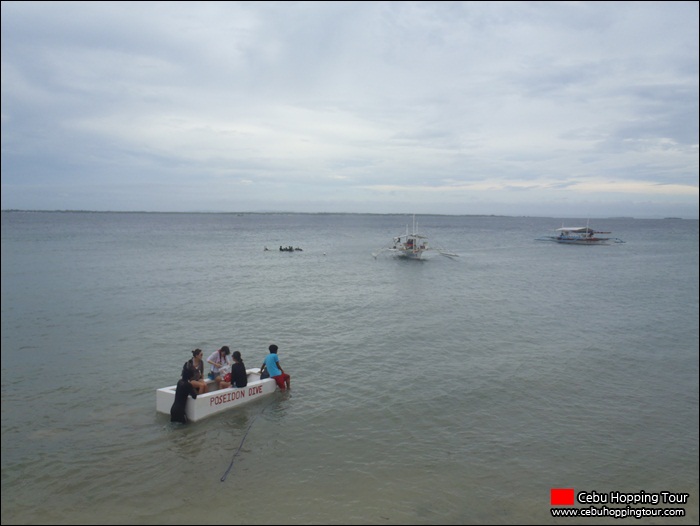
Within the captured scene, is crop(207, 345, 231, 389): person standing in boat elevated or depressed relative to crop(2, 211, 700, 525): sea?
elevated

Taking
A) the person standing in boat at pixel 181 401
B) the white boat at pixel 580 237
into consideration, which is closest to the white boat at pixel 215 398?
the person standing in boat at pixel 181 401

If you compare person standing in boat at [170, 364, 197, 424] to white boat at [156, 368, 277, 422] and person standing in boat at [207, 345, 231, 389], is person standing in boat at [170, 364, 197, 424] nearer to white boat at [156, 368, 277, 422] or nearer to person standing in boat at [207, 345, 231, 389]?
white boat at [156, 368, 277, 422]

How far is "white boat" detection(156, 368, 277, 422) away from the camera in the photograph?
13.0 metres

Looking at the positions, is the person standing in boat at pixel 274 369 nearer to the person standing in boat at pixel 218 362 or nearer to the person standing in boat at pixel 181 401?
the person standing in boat at pixel 218 362

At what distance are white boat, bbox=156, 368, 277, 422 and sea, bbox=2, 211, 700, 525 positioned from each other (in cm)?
25

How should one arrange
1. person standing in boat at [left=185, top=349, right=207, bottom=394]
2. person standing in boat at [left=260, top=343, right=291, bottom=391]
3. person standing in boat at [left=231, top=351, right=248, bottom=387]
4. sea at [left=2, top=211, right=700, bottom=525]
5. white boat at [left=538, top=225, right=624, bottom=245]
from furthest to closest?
white boat at [left=538, top=225, right=624, bottom=245] < person standing in boat at [left=260, top=343, right=291, bottom=391] < person standing in boat at [left=231, top=351, right=248, bottom=387] < person standing in boat at [left=185, top=349, right=207, bottom=394] < sea at [left=2, top=211, right=700, bottom=525]

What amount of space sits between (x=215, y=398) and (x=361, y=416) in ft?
14.4

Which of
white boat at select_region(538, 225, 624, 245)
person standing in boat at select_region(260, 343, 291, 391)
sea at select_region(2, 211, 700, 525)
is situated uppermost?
white boat at select_region(538, 225, 624, 245)

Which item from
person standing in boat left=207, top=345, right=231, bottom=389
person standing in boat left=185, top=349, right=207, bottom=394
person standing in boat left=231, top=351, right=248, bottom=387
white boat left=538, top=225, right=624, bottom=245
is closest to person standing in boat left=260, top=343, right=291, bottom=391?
person standing in boat left=231, top=351, right=248, bottom=387

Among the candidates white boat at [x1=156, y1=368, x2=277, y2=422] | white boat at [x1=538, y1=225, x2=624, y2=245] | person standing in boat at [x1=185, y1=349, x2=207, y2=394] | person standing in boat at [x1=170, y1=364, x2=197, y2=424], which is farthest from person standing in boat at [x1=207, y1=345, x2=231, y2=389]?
white boat at [x1=538, y1=225, x2=624, y2=245]

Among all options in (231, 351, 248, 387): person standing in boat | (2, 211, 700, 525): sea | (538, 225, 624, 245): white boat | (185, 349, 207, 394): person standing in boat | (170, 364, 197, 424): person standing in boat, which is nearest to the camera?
(2, 211, 700, 525): sea

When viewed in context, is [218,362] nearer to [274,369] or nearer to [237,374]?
[237,374]

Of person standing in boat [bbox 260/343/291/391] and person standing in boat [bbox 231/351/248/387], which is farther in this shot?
person standing in boat [bbox 260/343/291/391]

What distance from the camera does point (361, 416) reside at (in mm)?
13492
